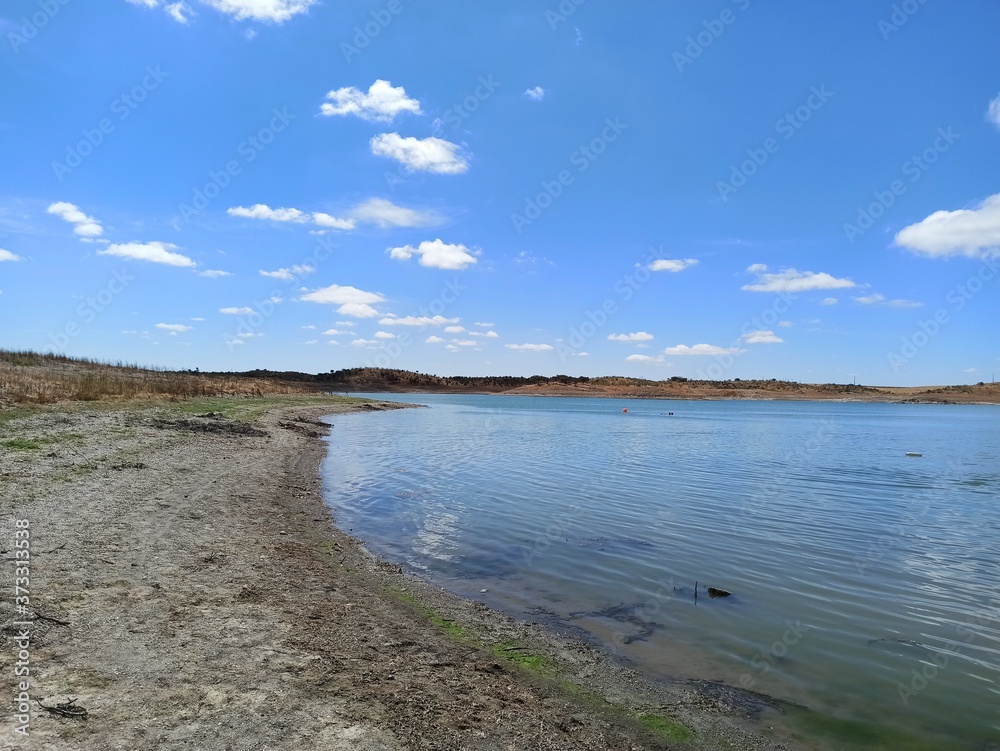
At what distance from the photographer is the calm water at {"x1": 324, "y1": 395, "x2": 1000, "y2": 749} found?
22.1 feet

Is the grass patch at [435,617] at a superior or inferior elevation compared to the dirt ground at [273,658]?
inferior

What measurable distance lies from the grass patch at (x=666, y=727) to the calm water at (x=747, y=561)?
111cm

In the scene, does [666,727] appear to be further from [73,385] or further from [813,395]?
[813,395]

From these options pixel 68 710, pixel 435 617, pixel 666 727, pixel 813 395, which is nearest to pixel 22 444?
pixel 435 617

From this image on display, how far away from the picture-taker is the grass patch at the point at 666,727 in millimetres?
5219

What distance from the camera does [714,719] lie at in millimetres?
5598

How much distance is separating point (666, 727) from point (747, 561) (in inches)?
255

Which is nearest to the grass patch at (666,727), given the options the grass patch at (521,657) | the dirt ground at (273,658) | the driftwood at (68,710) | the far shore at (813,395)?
the dirt ground at (273,658)

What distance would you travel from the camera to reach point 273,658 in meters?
5.49

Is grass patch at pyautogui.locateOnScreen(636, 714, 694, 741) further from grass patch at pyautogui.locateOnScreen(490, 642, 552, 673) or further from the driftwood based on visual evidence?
the driftwood

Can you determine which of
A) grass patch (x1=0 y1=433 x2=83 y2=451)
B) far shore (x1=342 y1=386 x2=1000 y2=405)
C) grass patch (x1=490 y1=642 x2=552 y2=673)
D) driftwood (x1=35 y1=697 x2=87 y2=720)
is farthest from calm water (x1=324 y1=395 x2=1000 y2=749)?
far shore (x1=342 y1=386 x2=1000 y2=405)

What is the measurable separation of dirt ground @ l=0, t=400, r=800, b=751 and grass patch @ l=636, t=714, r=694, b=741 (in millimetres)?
20

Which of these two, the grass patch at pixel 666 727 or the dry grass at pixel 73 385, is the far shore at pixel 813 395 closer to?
the dry grass at pixel 73 385

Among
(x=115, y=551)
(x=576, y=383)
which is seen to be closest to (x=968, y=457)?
(x=115, y=551)
